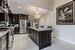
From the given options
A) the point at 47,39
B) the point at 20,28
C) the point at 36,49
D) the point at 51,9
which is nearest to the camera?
the point at 36,49

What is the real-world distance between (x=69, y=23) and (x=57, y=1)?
252cm

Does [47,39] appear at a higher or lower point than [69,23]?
lower

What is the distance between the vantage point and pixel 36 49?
4.24 m

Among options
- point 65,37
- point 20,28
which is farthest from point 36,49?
point 20,28

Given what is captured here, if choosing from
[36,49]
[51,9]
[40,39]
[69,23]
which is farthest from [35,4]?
[36,49]

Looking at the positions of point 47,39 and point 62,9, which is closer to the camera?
point 47,39

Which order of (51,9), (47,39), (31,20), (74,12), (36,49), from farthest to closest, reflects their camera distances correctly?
(31,20), (51,9), (74,12), (47,39), (36,49)

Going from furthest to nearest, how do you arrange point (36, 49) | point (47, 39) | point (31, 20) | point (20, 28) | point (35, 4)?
1. point (31, 20)
2. point (20, 28)
3. point (35, 4)
4. point (47, 39)
5. point (36, 49)

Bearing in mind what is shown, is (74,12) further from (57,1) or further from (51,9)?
(51,9)

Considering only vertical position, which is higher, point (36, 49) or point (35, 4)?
point (35, 4)

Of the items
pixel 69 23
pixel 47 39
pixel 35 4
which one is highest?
pixel 35 4

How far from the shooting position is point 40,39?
4.48m

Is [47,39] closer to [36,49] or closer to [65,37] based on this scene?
[36,49]

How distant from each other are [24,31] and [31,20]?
230 cm
